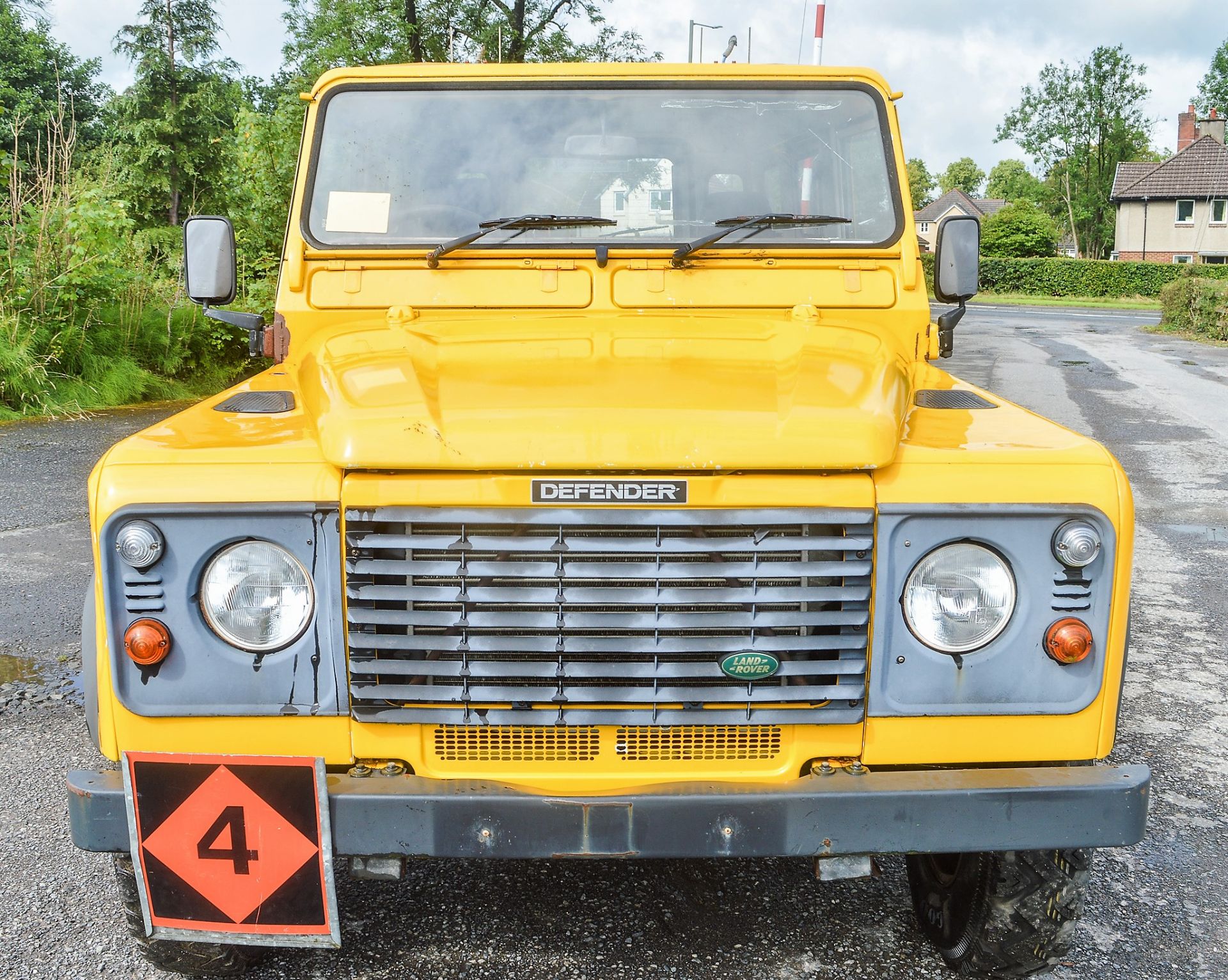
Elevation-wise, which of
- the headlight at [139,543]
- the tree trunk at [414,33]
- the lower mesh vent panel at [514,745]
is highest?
the tree trunk at [414,33]

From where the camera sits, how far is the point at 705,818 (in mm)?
2227

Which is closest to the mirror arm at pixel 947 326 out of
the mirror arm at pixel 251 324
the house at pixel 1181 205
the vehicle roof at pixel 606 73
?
the vehicle roof at pixel 606 73

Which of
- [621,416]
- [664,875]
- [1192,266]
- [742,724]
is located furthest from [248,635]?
[1192,266]

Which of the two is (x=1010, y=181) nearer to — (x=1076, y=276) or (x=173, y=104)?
(x=1076, y=276)

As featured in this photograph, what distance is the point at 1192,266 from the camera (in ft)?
136

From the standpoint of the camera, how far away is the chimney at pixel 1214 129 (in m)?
60.1

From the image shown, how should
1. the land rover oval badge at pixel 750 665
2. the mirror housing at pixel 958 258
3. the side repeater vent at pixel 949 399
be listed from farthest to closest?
the mirror housing at pixel 958 258, the side repeater vent at pixel 949 399, the land rover oval badge at pixel 750 665

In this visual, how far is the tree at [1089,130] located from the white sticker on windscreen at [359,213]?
74.2 meters

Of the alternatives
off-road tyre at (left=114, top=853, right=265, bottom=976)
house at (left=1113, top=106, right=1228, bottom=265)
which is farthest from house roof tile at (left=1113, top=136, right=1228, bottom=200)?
off-road tyre at (left=114, top=853, right=265, bottom=976)

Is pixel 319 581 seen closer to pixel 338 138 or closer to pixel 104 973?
pixel 104 973

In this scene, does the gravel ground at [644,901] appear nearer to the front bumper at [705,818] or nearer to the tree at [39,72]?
the front bumper at [705,818]

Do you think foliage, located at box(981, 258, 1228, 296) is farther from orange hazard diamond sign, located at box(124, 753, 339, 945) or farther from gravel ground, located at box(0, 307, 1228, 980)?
orange hazard diamond sign, located at box(124, 753, 339, 945)


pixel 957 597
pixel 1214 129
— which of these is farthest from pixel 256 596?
pixel 1214 129

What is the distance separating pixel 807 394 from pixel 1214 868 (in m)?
2.07
